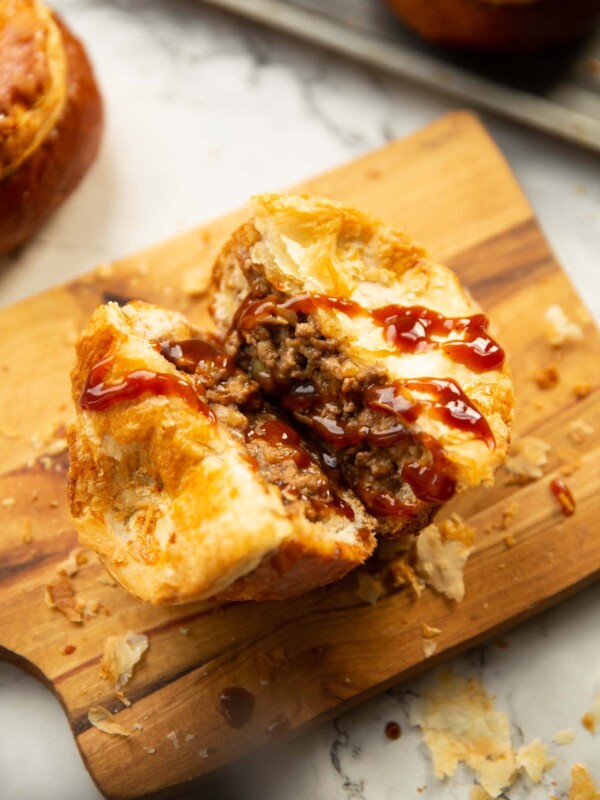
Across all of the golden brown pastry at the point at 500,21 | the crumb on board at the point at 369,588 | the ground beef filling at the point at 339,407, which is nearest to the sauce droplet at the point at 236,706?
the crumb on board at the point at 369,588

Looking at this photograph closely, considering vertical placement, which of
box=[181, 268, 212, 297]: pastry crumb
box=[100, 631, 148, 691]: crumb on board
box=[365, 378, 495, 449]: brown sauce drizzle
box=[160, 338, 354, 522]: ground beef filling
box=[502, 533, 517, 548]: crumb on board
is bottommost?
box=[100, 631, 148, 691]: crumb on board

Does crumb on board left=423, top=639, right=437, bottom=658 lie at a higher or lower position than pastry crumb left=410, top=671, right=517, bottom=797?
higher

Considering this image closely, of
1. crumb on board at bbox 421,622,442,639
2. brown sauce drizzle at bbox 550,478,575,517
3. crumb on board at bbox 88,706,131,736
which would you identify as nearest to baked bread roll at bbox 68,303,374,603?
crumb on board at bbox 421,622,442,639

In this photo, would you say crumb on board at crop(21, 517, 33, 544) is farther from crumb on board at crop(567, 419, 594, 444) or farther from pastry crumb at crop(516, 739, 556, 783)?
crumb on board at crop(567, 419, 594, 444)

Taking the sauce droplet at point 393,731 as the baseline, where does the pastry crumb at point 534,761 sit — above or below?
below

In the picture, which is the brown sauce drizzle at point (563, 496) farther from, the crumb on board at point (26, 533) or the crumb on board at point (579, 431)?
the crumb on board at point (26, 533)

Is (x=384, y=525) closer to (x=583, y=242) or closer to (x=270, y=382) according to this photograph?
(x=270, y=382)
